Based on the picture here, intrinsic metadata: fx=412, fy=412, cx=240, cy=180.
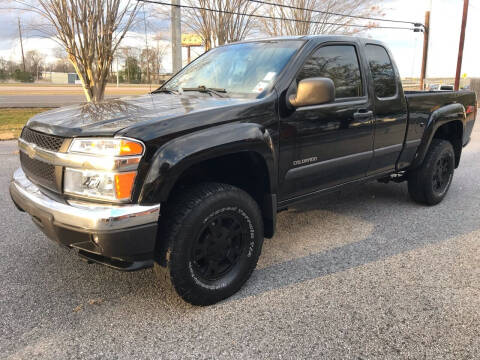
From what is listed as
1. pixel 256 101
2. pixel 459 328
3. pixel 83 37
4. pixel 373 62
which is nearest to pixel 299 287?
pixel 459 328

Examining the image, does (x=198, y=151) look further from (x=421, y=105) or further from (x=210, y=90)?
(x=421, y=105)

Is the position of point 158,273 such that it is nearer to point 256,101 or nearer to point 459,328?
point 256,101

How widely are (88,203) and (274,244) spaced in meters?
1.93

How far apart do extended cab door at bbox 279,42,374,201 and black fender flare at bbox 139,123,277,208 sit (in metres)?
0.24

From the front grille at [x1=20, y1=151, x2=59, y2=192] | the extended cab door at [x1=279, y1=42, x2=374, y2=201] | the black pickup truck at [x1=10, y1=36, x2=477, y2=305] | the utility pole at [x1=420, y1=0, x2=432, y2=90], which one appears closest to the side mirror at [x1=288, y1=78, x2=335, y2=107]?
the black pickup truck at [x1=10, y1=36, x2=477, y2=305]

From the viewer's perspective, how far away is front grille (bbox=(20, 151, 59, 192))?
255 cm

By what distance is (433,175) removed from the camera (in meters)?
4.85

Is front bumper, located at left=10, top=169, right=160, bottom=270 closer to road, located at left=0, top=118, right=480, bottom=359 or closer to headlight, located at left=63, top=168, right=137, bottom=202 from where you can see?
headlight, located at left=63, top=168, right=137, bottom=202

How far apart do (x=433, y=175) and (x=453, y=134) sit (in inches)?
34.4

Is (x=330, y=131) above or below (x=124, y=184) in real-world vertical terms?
above

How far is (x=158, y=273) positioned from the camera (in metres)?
2.61

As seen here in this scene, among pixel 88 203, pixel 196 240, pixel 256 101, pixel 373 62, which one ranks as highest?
pixel 373 62

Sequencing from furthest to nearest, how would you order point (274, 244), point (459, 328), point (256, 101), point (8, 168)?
point (8, 168), point (274, 244), point (256, 101), point (459, 328)

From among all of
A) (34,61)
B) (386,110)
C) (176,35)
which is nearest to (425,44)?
(176,35)
